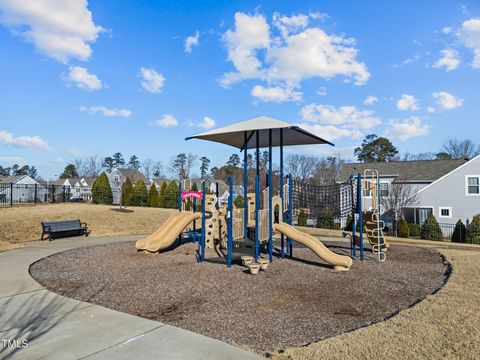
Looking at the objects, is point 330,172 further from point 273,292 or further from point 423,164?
point 273,292

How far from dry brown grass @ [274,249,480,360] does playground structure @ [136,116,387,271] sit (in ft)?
11.1

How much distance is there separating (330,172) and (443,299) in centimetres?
5454

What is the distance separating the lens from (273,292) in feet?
21.2

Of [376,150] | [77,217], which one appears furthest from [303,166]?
[77,217]

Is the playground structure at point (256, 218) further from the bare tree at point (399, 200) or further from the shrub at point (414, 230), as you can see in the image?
the bare tree at point (399, 200)

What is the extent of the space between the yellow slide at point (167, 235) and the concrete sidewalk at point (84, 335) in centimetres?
447

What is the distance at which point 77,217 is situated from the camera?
59.1 ft

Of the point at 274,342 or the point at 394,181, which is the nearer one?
the point at 274,342

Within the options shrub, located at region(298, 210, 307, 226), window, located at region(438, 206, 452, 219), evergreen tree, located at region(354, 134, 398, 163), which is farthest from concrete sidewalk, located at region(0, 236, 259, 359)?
evergreen tree, located at region(354, 134, 398, 163)

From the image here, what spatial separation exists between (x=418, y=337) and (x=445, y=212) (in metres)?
24.4

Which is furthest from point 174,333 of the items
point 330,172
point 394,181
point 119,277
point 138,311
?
point 330,172

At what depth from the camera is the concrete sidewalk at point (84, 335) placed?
370cm

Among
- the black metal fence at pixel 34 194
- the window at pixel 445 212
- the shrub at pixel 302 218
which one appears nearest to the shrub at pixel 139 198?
the black metal fence at pixel 34 194

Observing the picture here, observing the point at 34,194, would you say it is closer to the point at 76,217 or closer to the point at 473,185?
the point at 76,217
